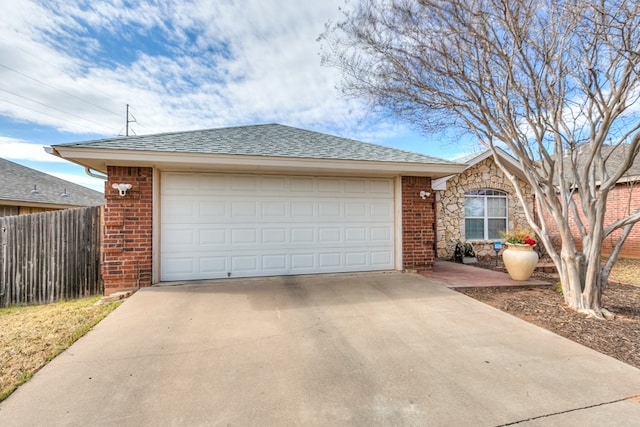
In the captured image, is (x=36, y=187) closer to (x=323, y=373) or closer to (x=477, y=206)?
(x=323, y=373)

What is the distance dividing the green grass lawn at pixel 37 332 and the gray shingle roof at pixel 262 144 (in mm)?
2791

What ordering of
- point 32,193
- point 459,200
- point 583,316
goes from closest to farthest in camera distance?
point 583,316 → point 459,200 → point 32,193

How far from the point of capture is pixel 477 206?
10.8 m

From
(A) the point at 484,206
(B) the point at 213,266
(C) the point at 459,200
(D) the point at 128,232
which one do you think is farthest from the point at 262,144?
(A) the point at 484,206

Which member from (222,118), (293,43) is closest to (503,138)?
(293,43)

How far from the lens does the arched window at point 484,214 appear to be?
34.9ft

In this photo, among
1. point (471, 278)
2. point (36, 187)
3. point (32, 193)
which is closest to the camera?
point (471, 278)

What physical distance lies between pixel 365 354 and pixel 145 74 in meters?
11.5

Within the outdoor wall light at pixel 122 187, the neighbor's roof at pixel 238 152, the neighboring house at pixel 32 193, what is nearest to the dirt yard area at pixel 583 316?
→ the neighbor's roof at pixel 238 152

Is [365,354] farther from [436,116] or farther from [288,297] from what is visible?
[436,116]

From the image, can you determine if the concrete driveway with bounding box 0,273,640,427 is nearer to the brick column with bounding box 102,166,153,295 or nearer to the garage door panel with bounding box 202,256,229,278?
the brick column with bounding box 102,166,153,295

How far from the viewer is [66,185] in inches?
615

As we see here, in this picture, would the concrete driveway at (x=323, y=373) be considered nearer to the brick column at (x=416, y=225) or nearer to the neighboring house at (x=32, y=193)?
Answer: the brick column at (x=416, y=225)

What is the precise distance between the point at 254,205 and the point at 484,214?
8661 mm
